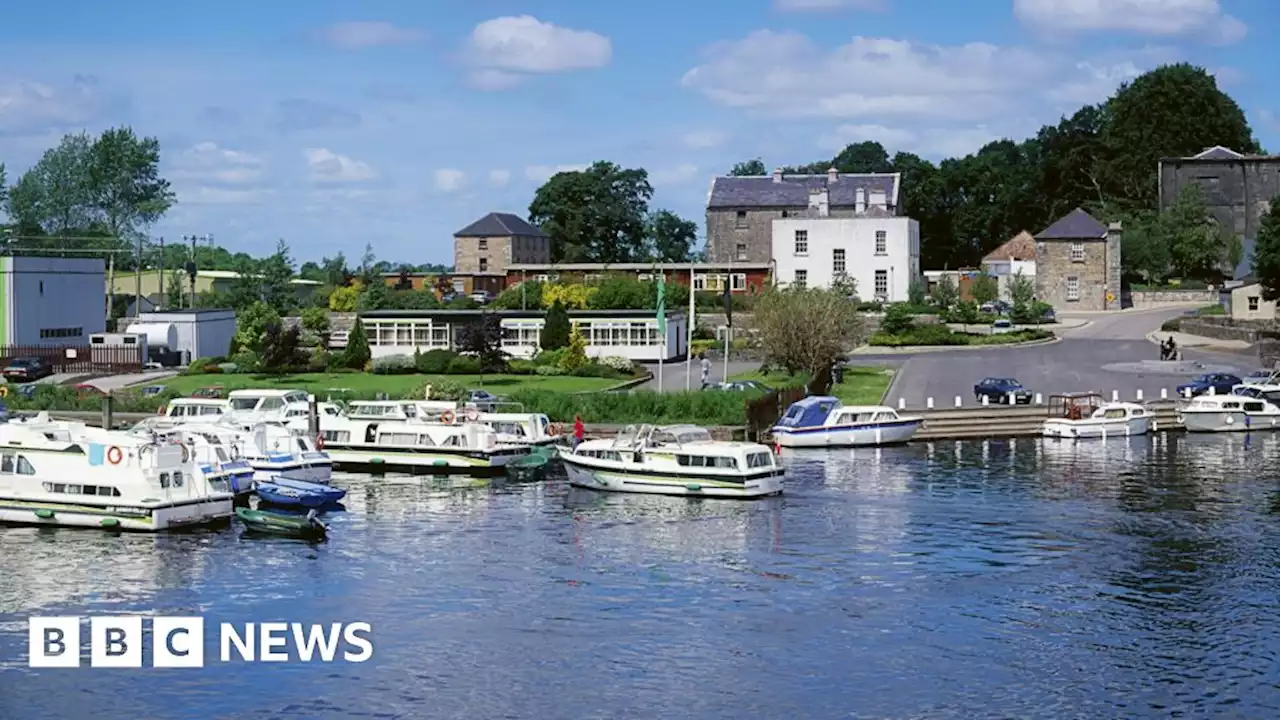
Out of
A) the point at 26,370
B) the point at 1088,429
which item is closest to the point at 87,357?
the point at 26,370

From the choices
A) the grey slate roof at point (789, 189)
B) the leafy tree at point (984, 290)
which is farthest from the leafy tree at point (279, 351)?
the grey slate roof at point (789, 189)

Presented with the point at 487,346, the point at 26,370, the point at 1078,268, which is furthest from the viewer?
the point at 1078,268

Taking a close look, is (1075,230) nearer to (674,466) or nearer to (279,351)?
(279,351)

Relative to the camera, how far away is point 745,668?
40.7 m

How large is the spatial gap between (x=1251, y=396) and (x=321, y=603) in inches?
2173

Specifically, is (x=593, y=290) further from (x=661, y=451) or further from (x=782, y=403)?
(x=661, y=451)

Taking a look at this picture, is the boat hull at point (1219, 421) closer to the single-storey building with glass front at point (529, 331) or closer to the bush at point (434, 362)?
the single-storey building with glass front at point (529, 331)

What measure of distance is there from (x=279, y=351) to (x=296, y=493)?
43676mm

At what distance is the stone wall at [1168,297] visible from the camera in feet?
483

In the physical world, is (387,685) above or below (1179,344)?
below

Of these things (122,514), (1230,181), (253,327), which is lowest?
(122,514)

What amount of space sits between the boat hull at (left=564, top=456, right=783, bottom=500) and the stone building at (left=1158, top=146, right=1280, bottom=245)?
120520 millimetres

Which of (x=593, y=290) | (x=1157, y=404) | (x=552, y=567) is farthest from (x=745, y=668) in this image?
(x=593, y=290)

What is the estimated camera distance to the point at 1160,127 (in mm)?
184625
